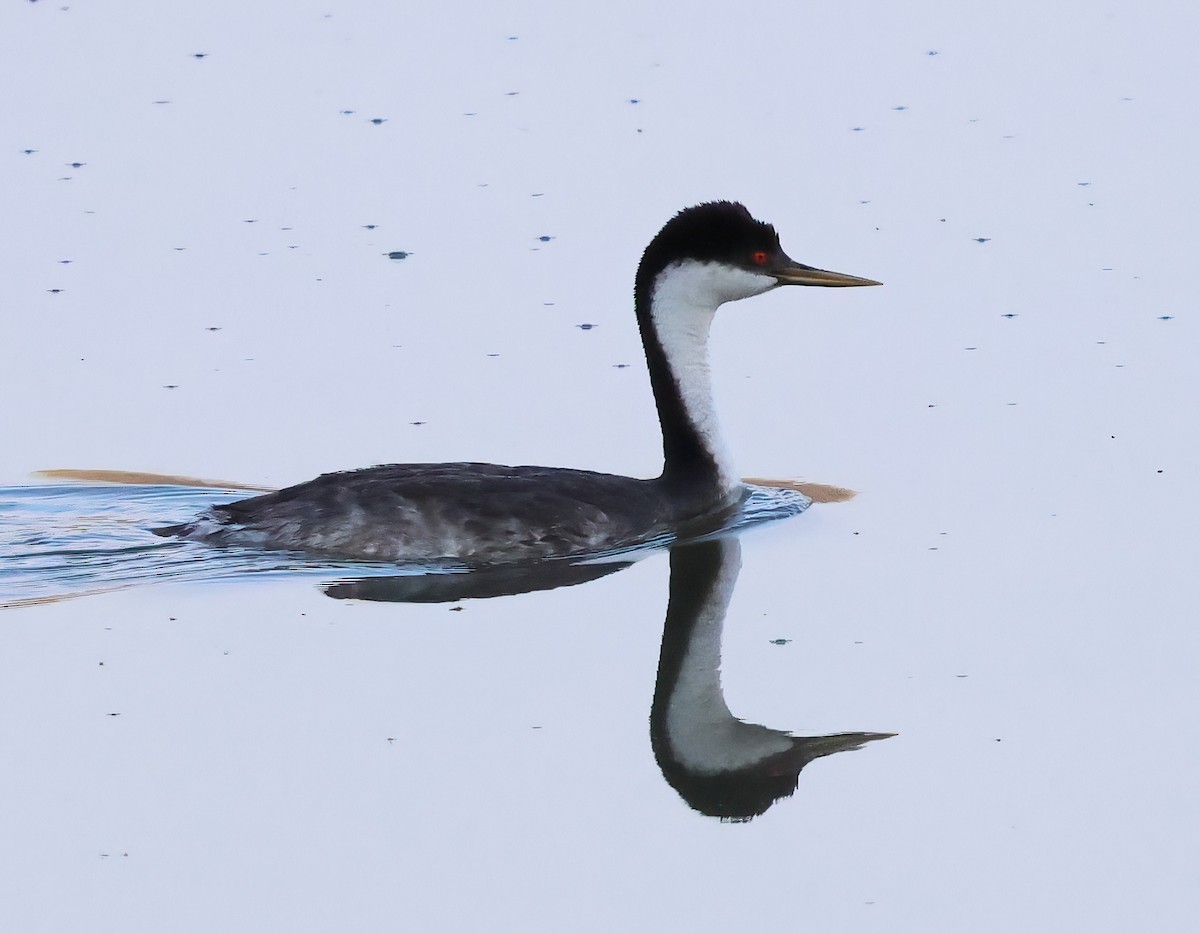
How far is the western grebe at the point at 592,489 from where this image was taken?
34.2 feet

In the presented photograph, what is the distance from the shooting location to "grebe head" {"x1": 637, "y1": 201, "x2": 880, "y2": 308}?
1102cm

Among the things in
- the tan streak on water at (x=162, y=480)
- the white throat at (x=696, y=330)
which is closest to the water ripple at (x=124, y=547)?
the tan streak on water at (x=162, y=480)

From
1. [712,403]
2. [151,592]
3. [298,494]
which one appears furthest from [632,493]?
[151,592]

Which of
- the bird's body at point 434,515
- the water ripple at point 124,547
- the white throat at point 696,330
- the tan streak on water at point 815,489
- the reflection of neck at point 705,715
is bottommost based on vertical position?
the water ripple at point 124,547

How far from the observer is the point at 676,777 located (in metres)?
8.45

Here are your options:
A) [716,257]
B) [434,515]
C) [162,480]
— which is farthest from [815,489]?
[162,480]

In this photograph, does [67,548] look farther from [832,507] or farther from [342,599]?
[832,507]

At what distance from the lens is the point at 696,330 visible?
1123 centimetres

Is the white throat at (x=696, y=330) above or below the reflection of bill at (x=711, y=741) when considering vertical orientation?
above

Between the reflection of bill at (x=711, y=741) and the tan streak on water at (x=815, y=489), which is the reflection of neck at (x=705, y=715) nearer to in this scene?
the reflection of bill at (x=711, y=741)

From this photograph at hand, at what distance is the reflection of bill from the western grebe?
0.87 meters

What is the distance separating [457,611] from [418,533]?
70cm

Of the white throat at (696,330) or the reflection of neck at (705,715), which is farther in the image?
the white throat at (696,330)

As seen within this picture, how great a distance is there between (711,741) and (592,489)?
2115 millimetres
